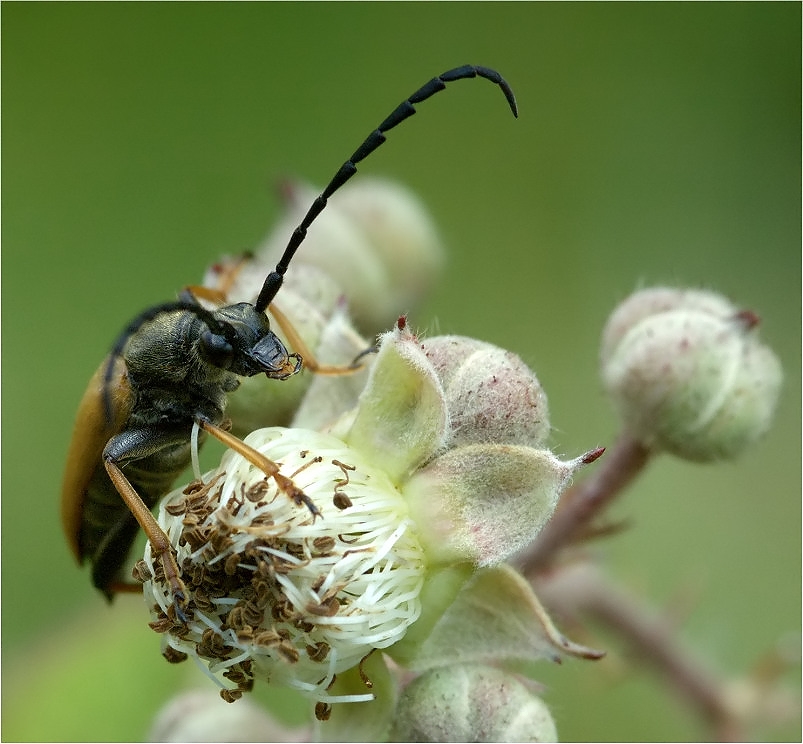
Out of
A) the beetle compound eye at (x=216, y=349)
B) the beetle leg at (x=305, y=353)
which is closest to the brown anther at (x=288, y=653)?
the beetle compound eye at (x=216, y=349)

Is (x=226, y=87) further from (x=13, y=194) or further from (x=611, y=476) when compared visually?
(x=611, y=476)

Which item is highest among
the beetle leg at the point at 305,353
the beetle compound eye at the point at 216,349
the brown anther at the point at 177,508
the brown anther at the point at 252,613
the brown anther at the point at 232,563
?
the beetle compound eye at the point at 216,349

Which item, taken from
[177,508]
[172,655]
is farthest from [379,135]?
[172,655]

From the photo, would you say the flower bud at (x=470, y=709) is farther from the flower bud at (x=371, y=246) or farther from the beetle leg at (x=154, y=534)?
the flower bud at (x=371, y=246)

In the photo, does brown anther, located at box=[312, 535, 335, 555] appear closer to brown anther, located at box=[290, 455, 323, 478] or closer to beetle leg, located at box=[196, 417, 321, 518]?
beetle leg, located at box=[196, 417, 321, 518]

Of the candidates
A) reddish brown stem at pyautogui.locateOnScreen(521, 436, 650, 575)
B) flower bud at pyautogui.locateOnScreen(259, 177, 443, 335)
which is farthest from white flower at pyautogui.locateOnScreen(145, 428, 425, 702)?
flower bud at pyautogui.locateOnScreen(259, 177, 443, 335)

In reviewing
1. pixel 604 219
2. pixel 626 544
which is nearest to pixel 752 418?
pixel 626 544

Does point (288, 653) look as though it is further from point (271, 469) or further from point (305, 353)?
point (305, 353)
